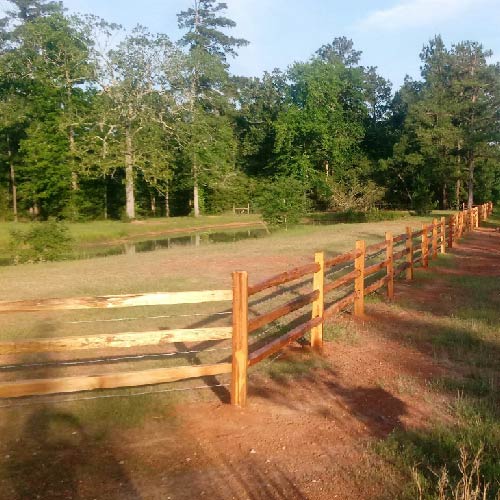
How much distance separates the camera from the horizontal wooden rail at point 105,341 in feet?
16.5

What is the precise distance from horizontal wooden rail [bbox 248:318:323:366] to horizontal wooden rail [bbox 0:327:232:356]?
15.8 inches

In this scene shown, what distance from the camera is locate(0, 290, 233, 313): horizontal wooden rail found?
16.3 ft

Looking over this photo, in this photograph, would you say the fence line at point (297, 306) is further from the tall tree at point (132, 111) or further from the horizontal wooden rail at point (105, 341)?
the tall tree at point (132, 111)

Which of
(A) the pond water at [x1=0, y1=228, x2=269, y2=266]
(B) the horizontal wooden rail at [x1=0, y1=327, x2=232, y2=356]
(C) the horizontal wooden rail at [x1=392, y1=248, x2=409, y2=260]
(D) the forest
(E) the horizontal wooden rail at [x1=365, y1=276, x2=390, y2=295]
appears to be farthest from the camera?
(D) the forest

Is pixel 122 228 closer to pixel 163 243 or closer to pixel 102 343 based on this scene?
pixel 163 243

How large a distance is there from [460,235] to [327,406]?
70.6ft

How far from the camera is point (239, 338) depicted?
17.5ft

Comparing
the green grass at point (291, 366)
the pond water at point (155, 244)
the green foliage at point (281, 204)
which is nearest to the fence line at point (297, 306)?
the green grass at point (291, 366)

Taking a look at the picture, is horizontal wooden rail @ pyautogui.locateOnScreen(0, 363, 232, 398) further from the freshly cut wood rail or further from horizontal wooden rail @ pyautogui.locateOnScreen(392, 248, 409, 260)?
horizontal wooden rail @ pyautogui.locateOnScreen(392, 248, 409, 260)

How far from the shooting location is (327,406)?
18.0 feet

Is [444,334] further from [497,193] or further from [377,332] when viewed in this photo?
[497,193]

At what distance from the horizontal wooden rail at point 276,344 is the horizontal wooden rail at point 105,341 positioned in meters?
0.40

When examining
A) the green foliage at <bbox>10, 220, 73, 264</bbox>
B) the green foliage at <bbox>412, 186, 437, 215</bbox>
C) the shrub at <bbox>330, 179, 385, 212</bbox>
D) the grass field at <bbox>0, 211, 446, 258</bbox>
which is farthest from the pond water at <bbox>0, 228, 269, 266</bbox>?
the green foliage at <bbox>412, 186, 437, 215</bbox>

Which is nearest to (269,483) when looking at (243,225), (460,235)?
(460,235)
